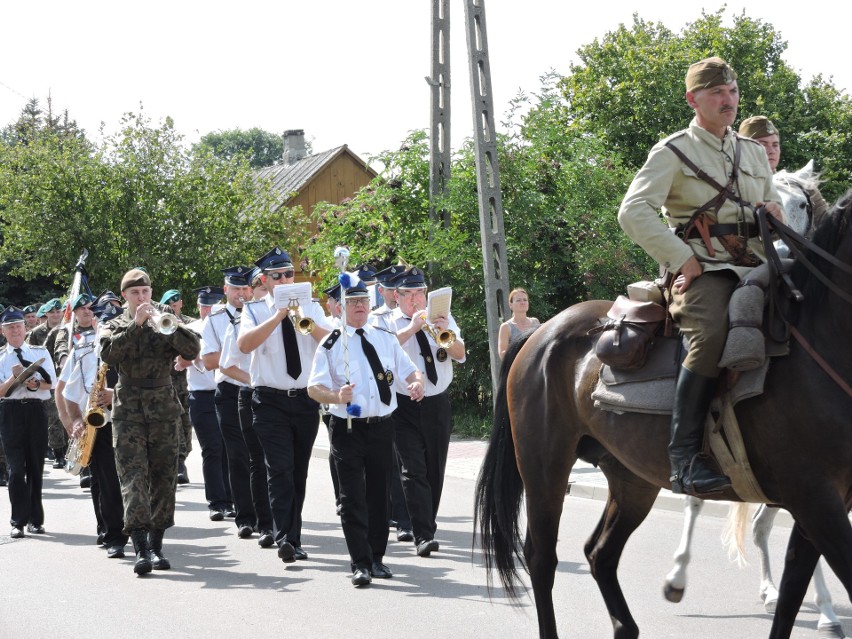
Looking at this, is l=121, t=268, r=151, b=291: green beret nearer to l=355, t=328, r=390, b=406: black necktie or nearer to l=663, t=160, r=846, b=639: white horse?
l=355, t=328, r=390, b=406: black necktie

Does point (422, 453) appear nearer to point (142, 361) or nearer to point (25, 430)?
point (142, 361)

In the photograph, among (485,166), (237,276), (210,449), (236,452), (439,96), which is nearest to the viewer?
(236,452)

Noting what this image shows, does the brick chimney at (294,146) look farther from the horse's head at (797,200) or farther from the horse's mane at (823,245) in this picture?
the horse's mane at (823,245)

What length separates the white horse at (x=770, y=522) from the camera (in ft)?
19.5

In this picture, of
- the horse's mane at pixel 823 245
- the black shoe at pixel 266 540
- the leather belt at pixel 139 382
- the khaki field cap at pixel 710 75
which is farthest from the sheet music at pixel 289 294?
the horse's mane at pixel 823 245

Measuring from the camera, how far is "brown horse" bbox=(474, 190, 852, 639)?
14.8 feet

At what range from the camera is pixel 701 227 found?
4.98 meters

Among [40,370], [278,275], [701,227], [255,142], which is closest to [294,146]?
[40,370]

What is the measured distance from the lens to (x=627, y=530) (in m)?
5.92

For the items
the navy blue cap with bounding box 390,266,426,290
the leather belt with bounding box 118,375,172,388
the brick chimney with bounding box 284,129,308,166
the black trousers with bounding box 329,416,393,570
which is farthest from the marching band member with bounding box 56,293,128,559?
the brick chimney with bounding box 284,129,308,166

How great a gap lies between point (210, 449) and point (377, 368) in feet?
13.9

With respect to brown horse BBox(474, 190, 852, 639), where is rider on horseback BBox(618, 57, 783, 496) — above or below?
above

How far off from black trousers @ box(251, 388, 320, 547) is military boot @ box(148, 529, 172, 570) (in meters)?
0.91

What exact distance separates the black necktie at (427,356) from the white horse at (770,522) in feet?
10.7
